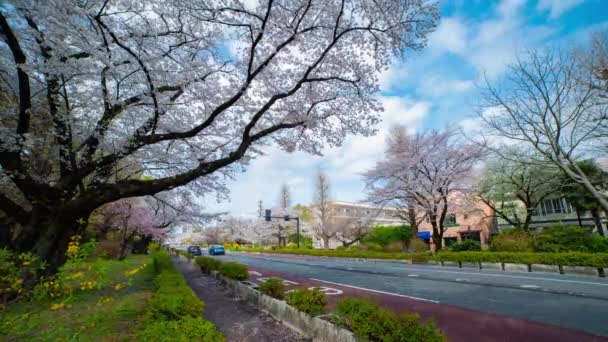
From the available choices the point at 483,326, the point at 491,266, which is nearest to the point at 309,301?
the point at 483,326

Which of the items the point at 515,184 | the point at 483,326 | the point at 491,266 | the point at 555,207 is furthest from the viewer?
the point at 555,207

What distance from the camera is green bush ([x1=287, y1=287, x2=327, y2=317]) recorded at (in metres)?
5.55

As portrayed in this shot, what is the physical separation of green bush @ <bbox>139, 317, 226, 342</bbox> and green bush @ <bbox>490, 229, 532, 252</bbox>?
796 inches

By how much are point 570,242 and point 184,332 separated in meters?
21.3

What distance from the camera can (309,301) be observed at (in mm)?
5707

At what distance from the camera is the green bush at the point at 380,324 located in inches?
136

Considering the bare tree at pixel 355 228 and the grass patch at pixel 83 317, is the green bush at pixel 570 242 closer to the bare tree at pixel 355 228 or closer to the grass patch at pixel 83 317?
the bare tree at pixel 355 228

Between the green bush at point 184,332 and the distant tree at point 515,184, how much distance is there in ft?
85.4

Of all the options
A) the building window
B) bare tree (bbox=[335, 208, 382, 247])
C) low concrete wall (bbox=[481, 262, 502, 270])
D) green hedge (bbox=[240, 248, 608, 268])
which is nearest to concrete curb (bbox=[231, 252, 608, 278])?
low concrete wall (bbox=[481, 262, 502, 270])

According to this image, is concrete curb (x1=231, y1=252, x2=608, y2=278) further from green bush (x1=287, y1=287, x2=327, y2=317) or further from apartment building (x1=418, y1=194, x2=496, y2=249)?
apartment building (x1=418, y1=194, x2=496, y2=249)

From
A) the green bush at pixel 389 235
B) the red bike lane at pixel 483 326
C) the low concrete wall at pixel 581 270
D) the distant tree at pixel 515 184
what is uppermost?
the distant tree at pixel 515 184

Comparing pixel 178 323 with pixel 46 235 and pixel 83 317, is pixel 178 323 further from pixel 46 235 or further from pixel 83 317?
pixel 46 235

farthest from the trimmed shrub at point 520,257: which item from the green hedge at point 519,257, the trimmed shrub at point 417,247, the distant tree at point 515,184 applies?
the distant tree at point 515,184

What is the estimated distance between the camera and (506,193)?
27.6 metres
